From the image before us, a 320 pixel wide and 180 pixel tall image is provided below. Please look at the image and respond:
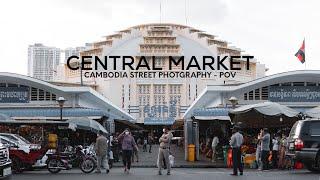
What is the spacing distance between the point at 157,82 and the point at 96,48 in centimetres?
1348

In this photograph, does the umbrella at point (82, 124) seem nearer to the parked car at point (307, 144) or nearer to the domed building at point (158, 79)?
the parked car at point (307, 144)

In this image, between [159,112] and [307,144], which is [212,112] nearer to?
[307,144]

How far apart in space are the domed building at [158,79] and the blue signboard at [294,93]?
165ft

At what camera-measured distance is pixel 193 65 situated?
327 feet

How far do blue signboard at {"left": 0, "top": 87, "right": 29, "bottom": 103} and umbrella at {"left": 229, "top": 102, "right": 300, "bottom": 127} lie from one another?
23.1 m

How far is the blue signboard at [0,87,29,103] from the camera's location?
47.8 metres

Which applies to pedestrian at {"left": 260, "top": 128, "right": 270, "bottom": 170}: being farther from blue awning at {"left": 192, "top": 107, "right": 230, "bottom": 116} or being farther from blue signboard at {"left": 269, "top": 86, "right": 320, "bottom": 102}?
blue signboard at {"left": 269, "top": 86, "right": 320, "bottom": 102}

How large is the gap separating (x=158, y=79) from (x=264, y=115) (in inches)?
2943

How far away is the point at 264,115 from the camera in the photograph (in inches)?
1058

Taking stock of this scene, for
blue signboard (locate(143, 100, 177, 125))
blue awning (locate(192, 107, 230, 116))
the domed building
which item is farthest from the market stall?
blue signboard (locate(143, 100, 177, 125))

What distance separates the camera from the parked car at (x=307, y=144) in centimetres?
1953

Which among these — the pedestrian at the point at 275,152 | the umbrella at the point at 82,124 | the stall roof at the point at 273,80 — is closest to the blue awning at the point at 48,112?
the stall roof at the point at 273,80

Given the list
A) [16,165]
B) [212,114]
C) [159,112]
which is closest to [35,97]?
[212,114]

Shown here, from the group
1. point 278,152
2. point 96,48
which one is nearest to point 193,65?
point 96,48
